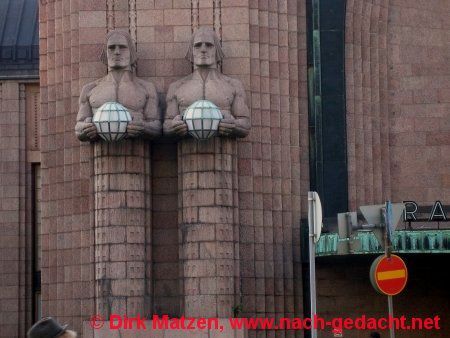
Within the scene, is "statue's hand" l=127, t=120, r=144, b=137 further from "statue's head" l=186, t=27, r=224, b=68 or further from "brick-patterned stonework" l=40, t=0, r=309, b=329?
"statue's head" l=186, t=27, r=224, b=68

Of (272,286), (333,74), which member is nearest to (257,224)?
(272,286)

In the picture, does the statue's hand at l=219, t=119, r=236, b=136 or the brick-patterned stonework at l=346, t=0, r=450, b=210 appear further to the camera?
the brick-patterned stonework at l=346, t=0, r=450, b=210

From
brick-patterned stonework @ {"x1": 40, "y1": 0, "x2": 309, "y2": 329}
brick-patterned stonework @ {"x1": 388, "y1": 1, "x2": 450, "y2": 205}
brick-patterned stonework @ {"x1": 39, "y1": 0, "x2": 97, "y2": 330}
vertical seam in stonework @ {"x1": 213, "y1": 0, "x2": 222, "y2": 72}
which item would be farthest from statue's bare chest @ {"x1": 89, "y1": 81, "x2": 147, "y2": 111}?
brick-patterned stonework @ {"x1": 388, "y1": 1, "x2": 450, "y2": 205}

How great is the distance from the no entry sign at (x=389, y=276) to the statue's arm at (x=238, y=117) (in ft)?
24.6

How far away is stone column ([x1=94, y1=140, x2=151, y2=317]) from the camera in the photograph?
24844mm

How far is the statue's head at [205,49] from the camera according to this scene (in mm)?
25203

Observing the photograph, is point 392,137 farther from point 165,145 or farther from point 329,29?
point 165,145

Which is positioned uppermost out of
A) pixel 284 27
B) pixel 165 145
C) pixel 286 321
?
pixel 284 27

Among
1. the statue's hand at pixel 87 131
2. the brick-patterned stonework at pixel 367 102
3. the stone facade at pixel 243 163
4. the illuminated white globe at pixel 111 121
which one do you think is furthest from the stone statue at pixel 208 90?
the brick-patterned stonework at pixel 367 102

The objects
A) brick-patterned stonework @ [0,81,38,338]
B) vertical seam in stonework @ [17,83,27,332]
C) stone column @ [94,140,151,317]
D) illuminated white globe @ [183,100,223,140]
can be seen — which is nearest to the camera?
illuminated white globe @ [183,100,223,140]

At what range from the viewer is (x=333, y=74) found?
2745cm

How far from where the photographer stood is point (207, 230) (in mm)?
24875

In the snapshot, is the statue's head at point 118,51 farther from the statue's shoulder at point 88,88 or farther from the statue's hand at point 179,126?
the statue's hand at point 179,126

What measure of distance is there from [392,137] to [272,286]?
15.3 feet
